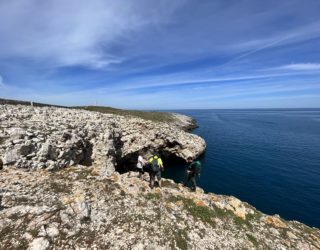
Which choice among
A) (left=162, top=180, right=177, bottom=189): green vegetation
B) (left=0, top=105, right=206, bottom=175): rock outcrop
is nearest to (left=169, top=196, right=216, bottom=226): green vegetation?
(left=162, top=180, right=177, bottom=189): green vegetation

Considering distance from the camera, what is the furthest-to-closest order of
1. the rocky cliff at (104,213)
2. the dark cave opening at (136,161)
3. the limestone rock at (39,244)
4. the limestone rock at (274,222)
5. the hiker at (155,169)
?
1. the dark cave opening at (136,161)
2. the hiker at (155,169)
3. the limestone rock at (274,222)
4. the rocky cliff at (104,213)
5. the limestone rock at (39,244)

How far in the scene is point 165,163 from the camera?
49.6 m

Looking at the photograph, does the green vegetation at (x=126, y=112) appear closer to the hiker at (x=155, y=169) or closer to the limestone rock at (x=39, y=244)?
the hiker at (x=155, y=169)

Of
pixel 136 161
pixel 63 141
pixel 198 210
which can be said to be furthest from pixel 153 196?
pixel 136 161

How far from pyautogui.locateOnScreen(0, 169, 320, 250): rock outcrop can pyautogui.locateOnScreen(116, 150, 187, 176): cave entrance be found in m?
25.9

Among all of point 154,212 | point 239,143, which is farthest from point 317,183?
point 154,212

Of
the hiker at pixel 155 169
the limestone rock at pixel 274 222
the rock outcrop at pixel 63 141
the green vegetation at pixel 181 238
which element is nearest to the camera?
the green vegetation at pixel 181 238

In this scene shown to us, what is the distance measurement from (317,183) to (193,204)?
113 ft

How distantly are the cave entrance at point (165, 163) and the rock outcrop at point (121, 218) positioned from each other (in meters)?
25.9

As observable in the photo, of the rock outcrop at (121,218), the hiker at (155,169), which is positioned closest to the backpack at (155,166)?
the hiker at (155,169)

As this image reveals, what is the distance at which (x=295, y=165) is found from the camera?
43.6 m

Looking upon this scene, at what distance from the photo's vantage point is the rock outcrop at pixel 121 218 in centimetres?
865

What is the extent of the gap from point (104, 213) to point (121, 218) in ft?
3.19

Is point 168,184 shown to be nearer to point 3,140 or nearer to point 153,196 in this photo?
point 153,196
